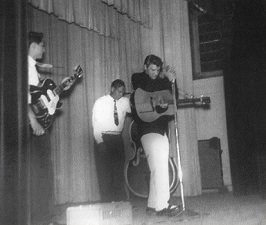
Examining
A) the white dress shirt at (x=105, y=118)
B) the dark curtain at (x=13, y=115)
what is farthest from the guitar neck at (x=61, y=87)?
the dark curtain at (x=13, y=115)

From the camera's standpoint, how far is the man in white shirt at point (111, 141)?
190 inches

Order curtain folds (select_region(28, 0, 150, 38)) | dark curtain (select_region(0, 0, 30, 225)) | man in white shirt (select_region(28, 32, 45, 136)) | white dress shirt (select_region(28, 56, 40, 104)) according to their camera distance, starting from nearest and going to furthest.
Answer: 1. dark curtain (select_region(0, 0, 30, 225))
2. man in white shirt (select_region(28, 32, 45, 136))
3. white dress shirt (select_region(28, 56, 40, 104))
4. curtain folds (select_region(28, 0, 150, 38))

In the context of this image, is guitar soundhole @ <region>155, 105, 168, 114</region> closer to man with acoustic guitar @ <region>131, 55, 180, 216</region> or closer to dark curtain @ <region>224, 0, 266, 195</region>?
man with acoustic guitar @ <region>131, 55, 180, 216</region>

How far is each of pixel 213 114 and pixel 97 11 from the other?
7.11 feet

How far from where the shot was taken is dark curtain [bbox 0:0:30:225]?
2.45 metres

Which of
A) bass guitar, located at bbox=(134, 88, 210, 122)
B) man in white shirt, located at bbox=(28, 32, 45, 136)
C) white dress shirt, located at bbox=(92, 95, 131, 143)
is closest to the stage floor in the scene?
man in white shirt, located at bbox=(28, 32, 45, 136)

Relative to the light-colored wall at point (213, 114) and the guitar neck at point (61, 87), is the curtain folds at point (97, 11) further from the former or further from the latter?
the light-colored wall at point (213, 114)

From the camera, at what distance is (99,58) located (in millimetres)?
5797

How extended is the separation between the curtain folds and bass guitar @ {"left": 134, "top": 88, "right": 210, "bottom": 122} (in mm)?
1558

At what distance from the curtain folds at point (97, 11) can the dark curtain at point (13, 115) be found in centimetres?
192

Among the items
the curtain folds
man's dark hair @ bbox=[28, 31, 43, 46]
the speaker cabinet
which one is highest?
the curtain folds

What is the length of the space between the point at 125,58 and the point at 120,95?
50.5 inches

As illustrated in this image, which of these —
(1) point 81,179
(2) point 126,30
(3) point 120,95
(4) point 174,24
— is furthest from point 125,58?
(1) point 81,179

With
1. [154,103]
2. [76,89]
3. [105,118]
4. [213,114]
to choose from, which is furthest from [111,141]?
[213,114]
